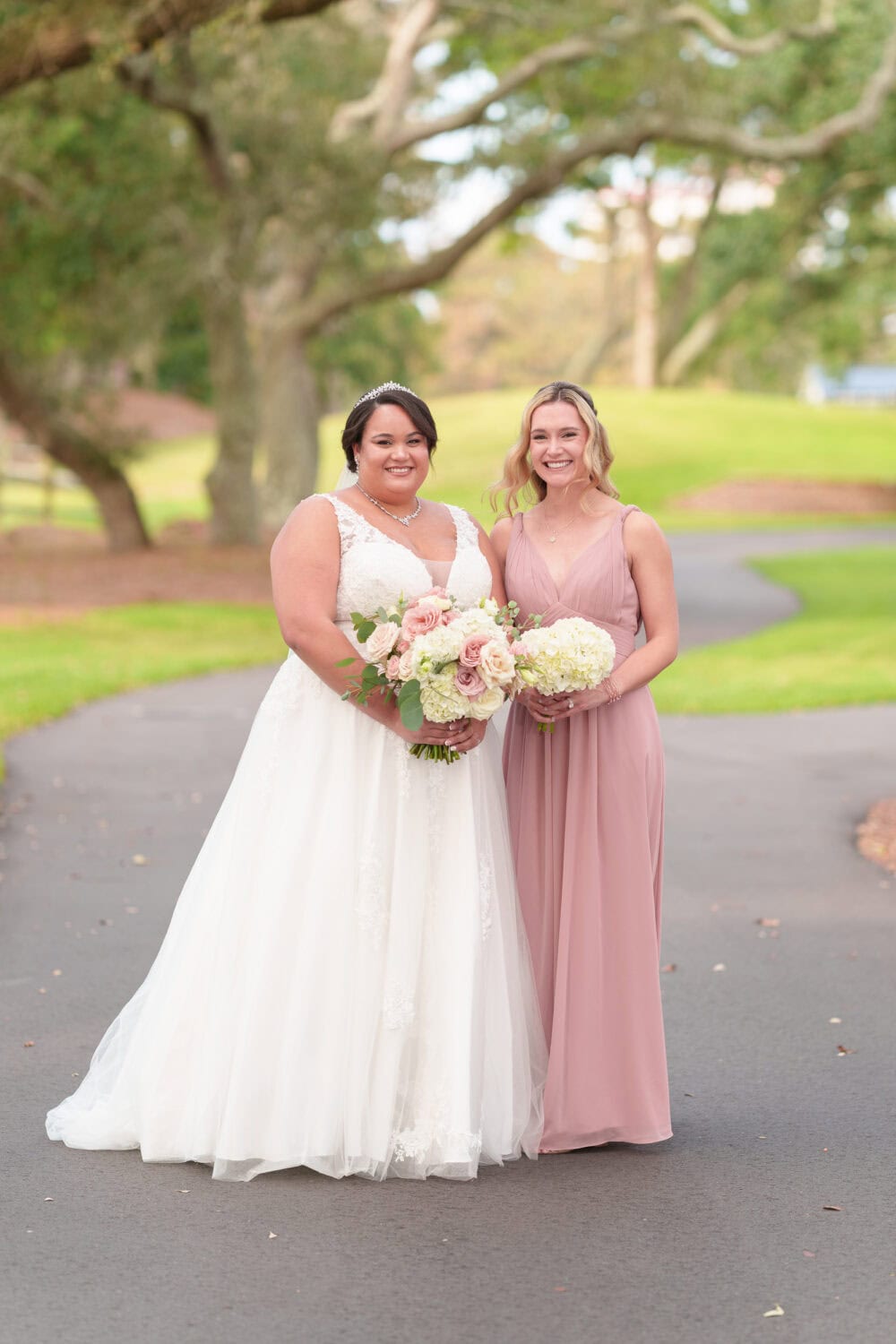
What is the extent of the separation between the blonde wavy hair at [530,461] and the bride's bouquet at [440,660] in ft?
2.15

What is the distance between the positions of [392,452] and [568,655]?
2.73 feet

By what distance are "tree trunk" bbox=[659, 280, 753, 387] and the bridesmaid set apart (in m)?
57.8

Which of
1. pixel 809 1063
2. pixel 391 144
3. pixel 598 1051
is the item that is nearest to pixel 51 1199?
pixel 598 1051

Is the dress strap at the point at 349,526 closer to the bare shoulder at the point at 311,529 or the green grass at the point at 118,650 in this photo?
the bare shoulder at the point at 311,529

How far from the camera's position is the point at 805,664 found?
1869 cm

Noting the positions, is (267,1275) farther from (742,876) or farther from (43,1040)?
(742,876)

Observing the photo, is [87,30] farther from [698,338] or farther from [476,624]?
[698,338]

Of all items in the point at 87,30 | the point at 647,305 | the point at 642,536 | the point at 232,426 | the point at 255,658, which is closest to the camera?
the point at 642,536

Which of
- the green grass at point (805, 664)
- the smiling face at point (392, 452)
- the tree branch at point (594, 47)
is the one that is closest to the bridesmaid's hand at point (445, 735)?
the smiling face at point (392, 452)

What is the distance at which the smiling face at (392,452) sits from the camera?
506cm

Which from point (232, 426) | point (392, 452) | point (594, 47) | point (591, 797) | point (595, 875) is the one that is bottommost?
point (595, 875)

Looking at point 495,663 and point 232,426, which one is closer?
point 495,663

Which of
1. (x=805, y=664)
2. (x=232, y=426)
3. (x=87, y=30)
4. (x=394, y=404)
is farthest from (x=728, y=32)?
(x=394, y=404)

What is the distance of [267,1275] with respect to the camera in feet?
13.8
